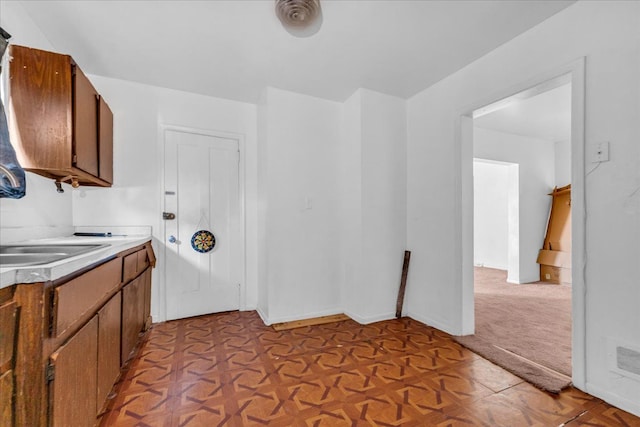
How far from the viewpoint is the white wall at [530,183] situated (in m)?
4.75

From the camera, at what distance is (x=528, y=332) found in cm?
271

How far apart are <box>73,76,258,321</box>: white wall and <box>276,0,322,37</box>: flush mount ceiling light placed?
1.62 m

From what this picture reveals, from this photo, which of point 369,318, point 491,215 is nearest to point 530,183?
point 491,215

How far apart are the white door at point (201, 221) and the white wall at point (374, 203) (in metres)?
1.31

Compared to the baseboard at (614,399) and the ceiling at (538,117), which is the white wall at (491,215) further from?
the baseboard at (614,399)

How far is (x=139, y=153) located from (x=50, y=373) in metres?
2.43

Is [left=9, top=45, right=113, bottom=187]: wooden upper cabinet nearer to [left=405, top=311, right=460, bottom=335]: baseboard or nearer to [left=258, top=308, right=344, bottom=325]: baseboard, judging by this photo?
[left=258, top=308, right=344, bottom=325]: baseboard

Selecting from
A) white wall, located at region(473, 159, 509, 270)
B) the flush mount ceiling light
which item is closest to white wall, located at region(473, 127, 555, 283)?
white wall, located at region(473, 159, 509, 270)

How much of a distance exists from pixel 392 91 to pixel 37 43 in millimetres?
3014

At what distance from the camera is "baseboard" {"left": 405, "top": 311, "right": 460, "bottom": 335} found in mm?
2678

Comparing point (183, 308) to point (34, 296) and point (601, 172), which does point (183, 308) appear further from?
point (601, 172)

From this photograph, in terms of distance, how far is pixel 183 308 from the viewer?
304 centimetres

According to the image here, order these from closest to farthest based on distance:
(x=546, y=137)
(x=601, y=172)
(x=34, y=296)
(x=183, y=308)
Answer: (x=34, y=296)
(x=601, y=172)
(x=183, y=308)
(x=546, y=137)

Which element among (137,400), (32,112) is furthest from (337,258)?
(32,112)
